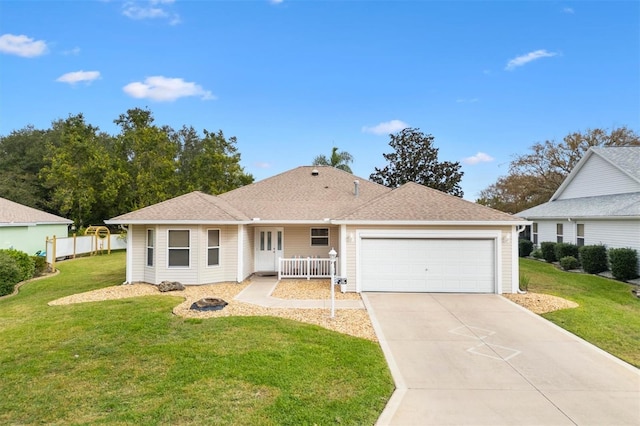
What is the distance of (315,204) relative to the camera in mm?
15945

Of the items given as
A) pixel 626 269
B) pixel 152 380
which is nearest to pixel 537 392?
pixel 152 380

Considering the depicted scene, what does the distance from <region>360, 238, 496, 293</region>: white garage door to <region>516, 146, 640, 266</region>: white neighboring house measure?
7.86 metres

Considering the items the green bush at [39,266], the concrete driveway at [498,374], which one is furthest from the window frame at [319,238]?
the green bush at [39,266]

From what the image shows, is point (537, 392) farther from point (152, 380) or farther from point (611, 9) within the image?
point (611, 9)

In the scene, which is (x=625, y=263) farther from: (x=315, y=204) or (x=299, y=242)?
(x=299, y=242)

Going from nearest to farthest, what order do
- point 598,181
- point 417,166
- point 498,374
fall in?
point 498,374 → point 598,181 → point 417,166

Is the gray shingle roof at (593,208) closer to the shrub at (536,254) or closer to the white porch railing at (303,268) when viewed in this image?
the shrub at (536,254)

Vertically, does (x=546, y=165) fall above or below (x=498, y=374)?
above

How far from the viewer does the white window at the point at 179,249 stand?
12148 millimetres

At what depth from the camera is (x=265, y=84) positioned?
1969 centimetres

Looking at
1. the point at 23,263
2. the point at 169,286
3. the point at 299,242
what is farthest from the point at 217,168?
the point at 169,286

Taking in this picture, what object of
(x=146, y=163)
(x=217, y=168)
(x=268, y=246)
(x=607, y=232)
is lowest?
(x=268, y=246)

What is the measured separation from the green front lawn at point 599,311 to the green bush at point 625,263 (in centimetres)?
50

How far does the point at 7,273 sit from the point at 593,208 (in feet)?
86.9
